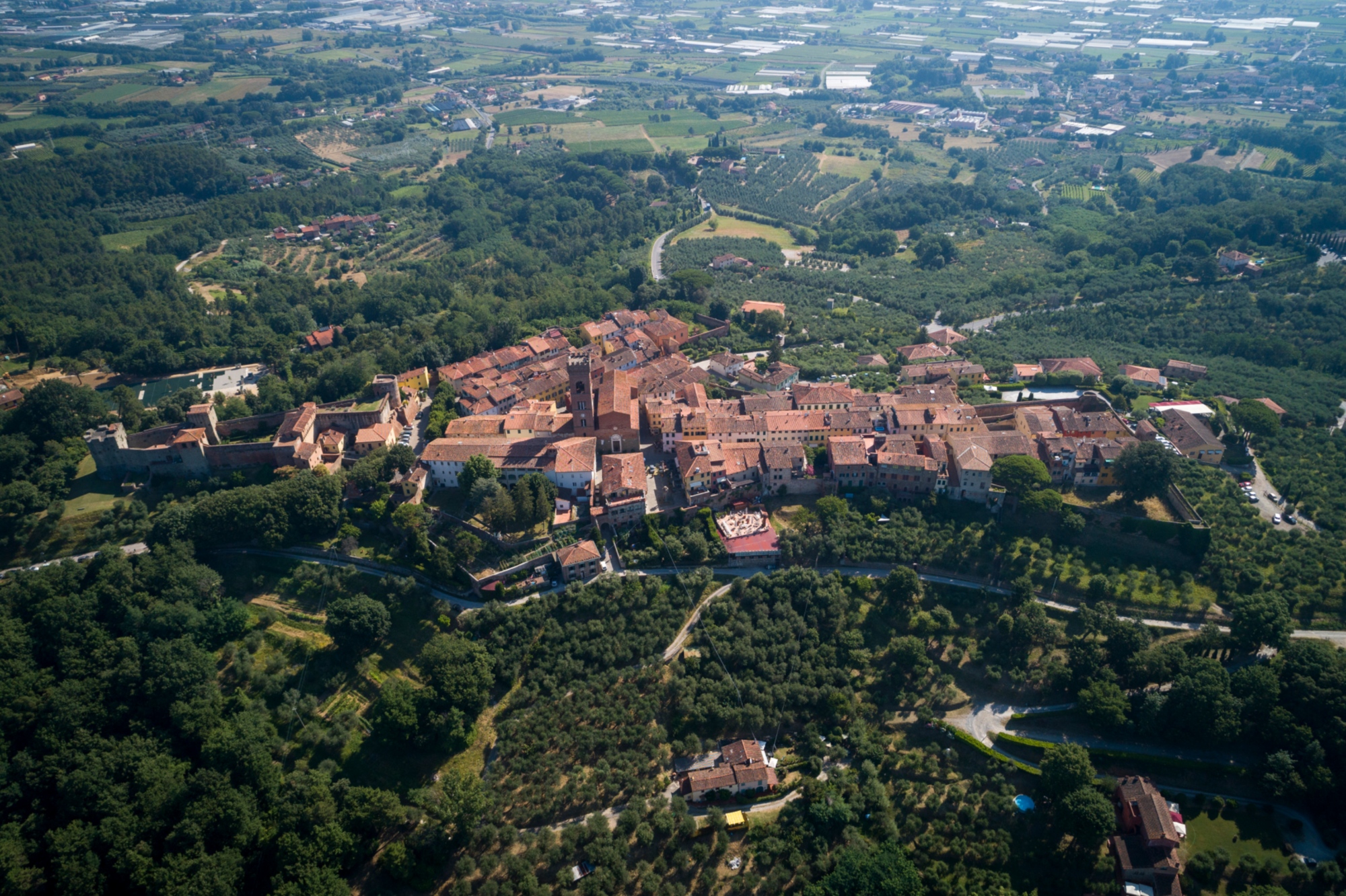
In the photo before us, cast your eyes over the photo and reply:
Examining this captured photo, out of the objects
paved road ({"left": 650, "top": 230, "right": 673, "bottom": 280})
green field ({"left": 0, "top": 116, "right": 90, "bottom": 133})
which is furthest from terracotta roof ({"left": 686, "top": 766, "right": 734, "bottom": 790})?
green field ({"left": 0, "top": 116, "right": 90, "bottom": 133})

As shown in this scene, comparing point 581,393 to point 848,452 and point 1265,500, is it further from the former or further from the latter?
point 1265,500

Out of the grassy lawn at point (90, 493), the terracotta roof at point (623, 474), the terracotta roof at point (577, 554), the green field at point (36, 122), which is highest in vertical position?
the green field at point (36, 122)

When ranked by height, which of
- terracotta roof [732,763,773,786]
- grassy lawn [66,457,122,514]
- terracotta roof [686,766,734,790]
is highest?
grassy lawn [66,457,122,514]

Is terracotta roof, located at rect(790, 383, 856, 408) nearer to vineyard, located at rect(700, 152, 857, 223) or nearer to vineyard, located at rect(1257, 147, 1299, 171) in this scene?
vineyard, located at rect(700, 152, 857, 223)

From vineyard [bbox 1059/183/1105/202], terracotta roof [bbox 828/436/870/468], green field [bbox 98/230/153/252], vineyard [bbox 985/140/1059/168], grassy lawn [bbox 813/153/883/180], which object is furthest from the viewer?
vineyard [bbox 985/140/1059/168]

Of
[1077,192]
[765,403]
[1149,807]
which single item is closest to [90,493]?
[765,403]

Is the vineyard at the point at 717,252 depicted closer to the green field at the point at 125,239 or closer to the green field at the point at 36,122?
the green field at the point at 125,239

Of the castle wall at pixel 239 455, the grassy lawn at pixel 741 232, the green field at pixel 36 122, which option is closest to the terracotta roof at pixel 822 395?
the castle wall at pixel 239 455
